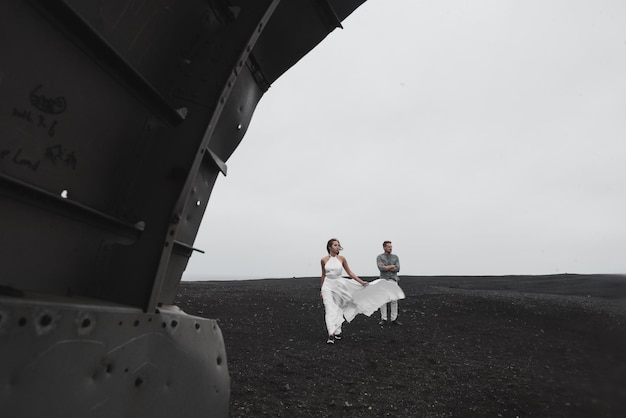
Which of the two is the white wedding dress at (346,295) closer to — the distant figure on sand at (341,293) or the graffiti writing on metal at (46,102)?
the distant figure on sand at (341,293)

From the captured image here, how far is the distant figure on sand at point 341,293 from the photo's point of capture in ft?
25.1

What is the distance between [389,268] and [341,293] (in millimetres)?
1590

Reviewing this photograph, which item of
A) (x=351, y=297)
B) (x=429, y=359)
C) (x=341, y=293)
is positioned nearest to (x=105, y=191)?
(x=429, y=359)

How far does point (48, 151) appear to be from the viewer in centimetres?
180

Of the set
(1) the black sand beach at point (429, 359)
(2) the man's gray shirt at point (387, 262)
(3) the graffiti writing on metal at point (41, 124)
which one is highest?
A: (2) the man's gray shirt at point (387, 262)

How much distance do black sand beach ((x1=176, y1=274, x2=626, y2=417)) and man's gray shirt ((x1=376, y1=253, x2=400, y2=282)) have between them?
3.58 ft

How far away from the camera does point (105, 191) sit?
210 centimetres

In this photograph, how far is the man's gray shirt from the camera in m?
9.10

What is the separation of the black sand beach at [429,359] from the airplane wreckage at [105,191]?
2.72 m

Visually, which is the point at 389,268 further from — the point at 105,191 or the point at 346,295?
the point at 105,191

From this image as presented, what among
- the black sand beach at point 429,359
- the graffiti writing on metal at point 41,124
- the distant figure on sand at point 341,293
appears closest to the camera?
the graffiti writing on metal at point 41,124

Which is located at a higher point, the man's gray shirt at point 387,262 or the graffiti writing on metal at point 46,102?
the man's gray shirt at point 387,262

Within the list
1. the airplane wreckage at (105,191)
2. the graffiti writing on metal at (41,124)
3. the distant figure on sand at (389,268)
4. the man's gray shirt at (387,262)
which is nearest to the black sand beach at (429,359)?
the distant figure on sand at (389,268)

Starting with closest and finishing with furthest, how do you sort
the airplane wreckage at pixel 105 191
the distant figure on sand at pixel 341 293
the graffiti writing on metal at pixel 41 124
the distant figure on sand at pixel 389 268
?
the airplane wreckage at pixel 105 191
the graffiti writing on metal at pixel 41 124
the distant figure on sand at pixel 341 293
the distant figure on sand at pixel 389 268
